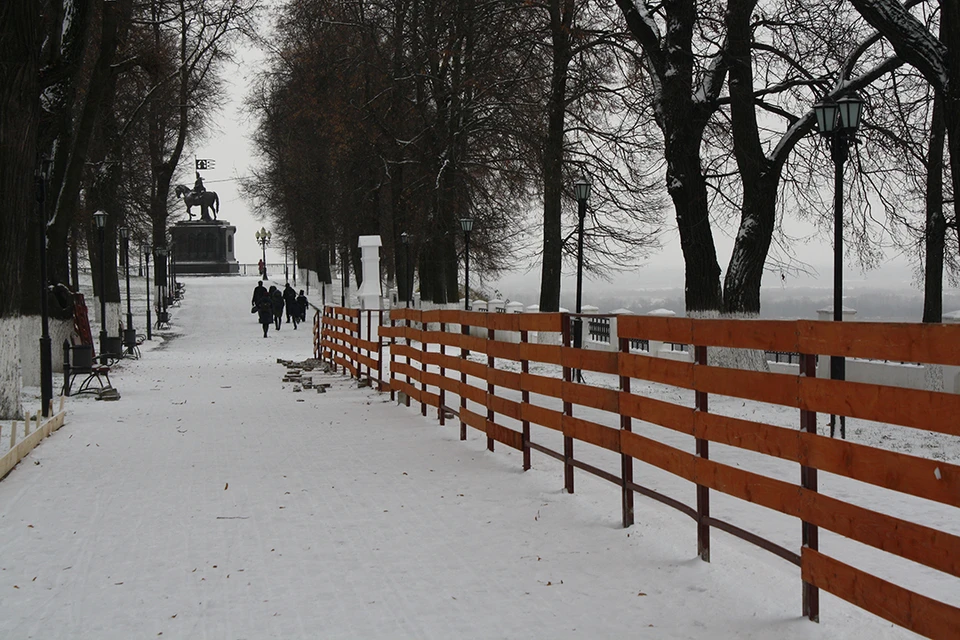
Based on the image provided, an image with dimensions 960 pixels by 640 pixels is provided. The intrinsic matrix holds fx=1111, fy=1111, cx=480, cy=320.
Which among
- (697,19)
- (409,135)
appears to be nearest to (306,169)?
(409,135)

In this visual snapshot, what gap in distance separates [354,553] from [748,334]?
2.74 meters

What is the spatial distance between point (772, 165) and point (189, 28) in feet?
64.5

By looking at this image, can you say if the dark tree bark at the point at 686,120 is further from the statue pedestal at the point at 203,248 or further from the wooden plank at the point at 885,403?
the statue pedestal at the point at 203,248

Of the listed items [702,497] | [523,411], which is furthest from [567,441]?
[702,497]

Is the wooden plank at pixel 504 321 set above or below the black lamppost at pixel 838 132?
below

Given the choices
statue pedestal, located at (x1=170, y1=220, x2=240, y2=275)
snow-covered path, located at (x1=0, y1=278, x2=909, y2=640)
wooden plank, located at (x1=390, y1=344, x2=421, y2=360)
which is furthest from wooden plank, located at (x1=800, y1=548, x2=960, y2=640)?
statue pedestal, located at (x1=170, y1=220, x2=240, y2=275)

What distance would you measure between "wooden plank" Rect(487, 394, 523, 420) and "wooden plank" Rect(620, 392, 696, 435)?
238cm

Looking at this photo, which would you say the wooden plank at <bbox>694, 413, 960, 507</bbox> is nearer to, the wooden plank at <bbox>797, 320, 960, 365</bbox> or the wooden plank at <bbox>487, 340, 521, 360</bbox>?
the wooden plank at <bbox>797, 320, 960, 365</bbox>

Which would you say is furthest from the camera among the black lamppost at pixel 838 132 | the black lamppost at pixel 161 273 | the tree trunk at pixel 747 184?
the black lamppost at pixel 161 273

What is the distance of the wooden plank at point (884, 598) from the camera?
3904mm

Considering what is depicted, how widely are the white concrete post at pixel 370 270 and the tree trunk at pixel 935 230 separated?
69.7ft

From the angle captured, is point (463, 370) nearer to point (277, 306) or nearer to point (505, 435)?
point (505, 435)

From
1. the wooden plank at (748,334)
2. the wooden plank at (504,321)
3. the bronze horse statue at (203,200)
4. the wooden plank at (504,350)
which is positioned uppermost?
the bronze horse statue at (203,200)

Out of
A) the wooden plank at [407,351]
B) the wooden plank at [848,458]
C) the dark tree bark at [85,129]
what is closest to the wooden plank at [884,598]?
the wooden plank at [848,458]
